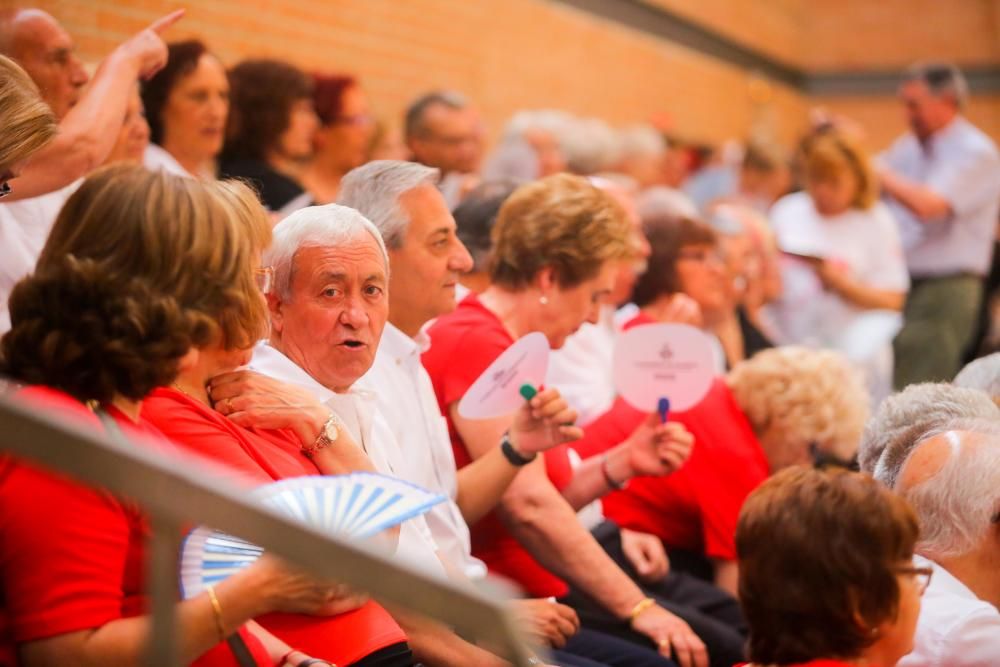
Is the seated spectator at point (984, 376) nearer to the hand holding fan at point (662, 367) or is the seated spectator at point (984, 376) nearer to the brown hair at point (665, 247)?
the hand holding fan at point (662, 367)

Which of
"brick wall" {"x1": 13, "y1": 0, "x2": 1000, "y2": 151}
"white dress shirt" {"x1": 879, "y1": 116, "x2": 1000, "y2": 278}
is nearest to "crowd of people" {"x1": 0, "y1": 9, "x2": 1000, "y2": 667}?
"brick wall" {"x1": 13, "y1": 0, "x2": 1000, "y2": 151}

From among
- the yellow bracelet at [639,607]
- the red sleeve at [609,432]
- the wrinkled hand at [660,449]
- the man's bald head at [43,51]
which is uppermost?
the man's bald head at [43,51]

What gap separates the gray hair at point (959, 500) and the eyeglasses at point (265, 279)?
4.15ft

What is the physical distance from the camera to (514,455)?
283 cm

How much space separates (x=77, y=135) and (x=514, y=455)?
46.8 inches

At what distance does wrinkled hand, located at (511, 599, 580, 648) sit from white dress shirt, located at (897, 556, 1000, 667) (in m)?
0.79

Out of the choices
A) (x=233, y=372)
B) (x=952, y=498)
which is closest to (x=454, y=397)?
(x=233, y=372)

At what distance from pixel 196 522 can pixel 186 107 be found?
2.85 m

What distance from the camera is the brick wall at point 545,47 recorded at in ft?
17.5

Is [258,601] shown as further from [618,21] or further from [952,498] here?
[618,21]

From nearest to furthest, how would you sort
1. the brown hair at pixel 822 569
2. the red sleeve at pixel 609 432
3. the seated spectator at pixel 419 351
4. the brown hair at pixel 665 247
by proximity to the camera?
the brown hair at pixel 822 569 < the seated spectator at pixel 419 351 < the red sleeve at pixel 609 432 < the brown hair at pixel 665 247

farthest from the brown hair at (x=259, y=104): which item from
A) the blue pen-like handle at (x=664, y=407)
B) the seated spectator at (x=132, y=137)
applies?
the blue pen-like handle at (x=664, y=407)

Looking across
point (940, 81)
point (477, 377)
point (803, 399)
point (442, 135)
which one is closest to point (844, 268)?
point (940, 81)

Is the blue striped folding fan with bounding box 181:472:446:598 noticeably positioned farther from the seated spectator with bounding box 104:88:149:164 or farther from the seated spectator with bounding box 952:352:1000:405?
the seated spectator with bounding box 952:352:1000:405
